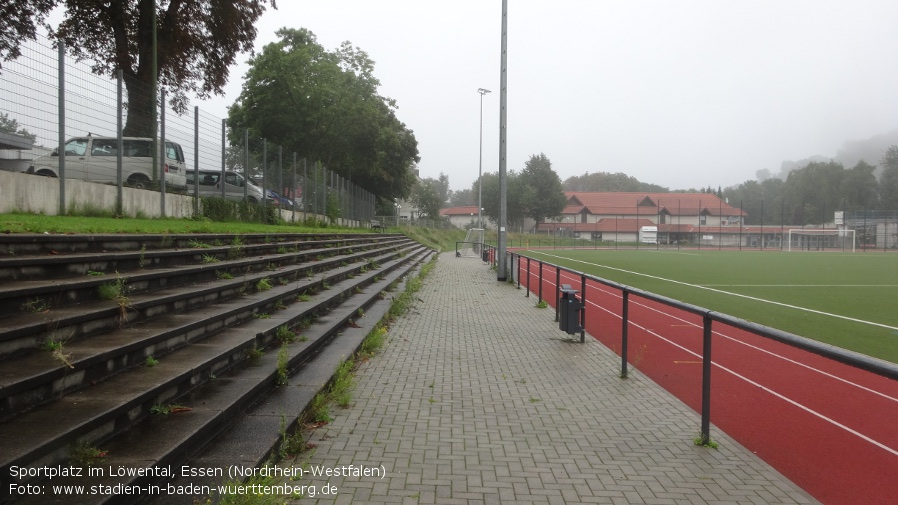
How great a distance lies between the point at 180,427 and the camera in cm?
380

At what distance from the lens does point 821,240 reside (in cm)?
7125

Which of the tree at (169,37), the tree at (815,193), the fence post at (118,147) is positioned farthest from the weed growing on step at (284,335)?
the tree at (815,193)

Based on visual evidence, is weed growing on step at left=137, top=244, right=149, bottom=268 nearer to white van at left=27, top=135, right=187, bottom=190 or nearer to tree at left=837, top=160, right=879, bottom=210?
white van at left=27, top=135, right=187, bottom=190

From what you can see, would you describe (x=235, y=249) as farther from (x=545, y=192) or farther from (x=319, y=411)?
(x=545, y=192)

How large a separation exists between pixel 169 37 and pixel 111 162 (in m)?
11.2

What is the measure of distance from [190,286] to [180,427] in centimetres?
290

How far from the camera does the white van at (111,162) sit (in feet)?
29.0

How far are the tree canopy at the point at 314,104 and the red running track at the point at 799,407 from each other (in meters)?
31.8

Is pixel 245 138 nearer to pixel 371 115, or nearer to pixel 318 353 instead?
pixel 318 353

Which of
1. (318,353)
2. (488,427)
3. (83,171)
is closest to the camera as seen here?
(488,427)

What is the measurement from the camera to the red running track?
375cm

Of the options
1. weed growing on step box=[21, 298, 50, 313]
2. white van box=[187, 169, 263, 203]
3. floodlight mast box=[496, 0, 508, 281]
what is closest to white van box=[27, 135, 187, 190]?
white van box=[187, 169, 263, 203]

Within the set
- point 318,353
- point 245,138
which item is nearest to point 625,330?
point 318,353

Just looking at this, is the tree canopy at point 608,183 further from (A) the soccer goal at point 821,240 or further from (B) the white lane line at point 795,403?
(B) the white lane line at point 795,403
